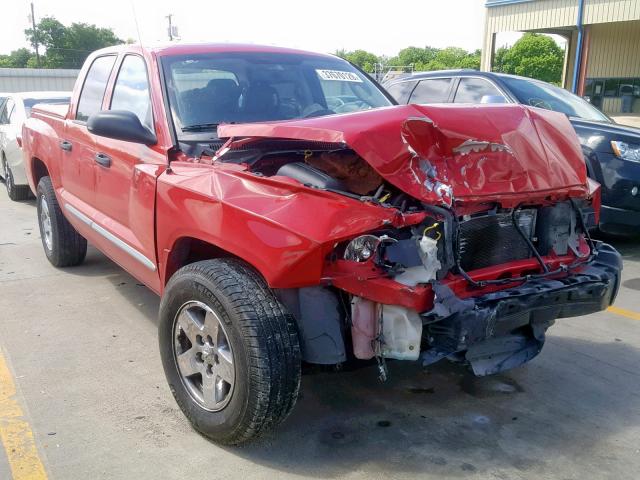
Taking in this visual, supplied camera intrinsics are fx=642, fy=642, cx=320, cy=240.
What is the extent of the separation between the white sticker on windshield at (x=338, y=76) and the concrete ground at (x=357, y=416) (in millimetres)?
2024

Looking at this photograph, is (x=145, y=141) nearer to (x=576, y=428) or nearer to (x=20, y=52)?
(x=576, y=428)

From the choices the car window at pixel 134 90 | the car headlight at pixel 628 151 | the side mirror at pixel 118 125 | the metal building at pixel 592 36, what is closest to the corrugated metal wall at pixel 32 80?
the metal building at pixel 592 36

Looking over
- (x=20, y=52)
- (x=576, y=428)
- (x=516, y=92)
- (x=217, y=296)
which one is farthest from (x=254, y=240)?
(x=20, y=52)

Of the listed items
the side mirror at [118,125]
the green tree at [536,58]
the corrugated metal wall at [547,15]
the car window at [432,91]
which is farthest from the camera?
the green tree at [536,58]

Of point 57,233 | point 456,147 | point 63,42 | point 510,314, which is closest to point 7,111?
point 57,233

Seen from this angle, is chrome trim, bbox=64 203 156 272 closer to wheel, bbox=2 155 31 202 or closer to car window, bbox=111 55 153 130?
car window, bbox=111 55 153 130

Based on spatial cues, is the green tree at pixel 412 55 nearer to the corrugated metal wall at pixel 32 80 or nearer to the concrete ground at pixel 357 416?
the corrugated metal wall at pixel 32 80

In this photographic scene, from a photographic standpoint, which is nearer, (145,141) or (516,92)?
(145,141)

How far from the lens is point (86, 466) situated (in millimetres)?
2924

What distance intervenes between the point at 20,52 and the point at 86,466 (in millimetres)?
93008

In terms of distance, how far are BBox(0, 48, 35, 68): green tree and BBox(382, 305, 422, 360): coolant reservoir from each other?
87.9 meters

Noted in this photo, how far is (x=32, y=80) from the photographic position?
3225 cm

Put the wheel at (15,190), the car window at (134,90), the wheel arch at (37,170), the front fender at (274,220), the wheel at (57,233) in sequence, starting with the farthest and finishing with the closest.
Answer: the wheel at (15,190) < the wheel arch at (37,170) < the wheel at (57,233) < the car window at (134,90) < the front fender at (274,220)

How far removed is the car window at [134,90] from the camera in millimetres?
3982
